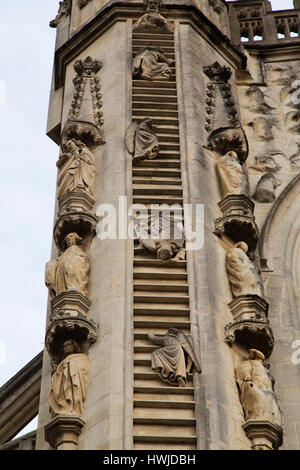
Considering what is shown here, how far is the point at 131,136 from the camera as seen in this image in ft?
55.8

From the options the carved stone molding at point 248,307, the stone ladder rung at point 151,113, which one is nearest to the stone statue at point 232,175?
the stone ladder rung at point 151,113

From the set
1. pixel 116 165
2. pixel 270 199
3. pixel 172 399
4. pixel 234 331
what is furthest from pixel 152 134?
pixel 172 399

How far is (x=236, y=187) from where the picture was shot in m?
16.6

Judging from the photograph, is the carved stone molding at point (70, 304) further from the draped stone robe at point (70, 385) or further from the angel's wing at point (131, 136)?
the angel's wing at point (131, 136)

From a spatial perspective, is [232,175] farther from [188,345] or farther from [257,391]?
[257,391]

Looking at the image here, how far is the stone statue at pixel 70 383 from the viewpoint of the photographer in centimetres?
1358

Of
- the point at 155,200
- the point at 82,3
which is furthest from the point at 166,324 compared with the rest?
the point at 82,3

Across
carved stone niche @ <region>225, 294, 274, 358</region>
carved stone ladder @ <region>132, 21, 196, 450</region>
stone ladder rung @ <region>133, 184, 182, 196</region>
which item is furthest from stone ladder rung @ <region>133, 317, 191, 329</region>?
stone ladder rung @ <region>133, 184, 182, 196</region>

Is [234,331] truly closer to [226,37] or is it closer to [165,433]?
[165,433]

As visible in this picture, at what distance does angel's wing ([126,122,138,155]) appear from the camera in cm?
1684

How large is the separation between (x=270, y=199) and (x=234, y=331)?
4129mm

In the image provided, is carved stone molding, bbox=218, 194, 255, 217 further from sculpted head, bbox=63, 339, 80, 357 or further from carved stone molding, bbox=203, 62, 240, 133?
sculpted head, bbox=63, 339, 80, 357

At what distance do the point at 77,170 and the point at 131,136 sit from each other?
3.33ft

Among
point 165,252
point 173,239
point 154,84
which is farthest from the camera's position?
point 154,84
